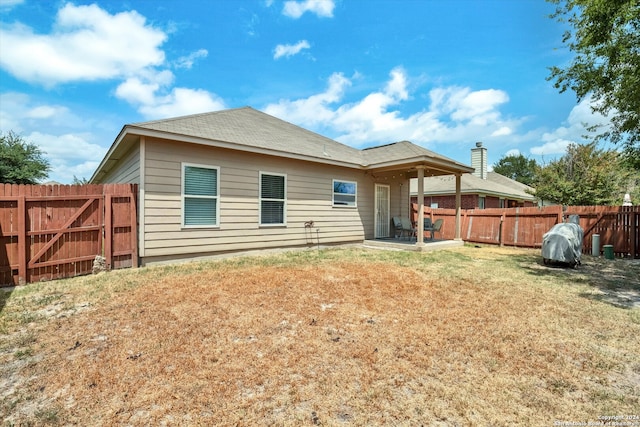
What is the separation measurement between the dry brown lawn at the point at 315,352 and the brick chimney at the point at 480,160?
16.6 metres

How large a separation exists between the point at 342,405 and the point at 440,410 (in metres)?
0.67

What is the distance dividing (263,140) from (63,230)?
5006 mm

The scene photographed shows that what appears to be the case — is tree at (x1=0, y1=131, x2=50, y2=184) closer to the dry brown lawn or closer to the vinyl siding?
the vinyl siding

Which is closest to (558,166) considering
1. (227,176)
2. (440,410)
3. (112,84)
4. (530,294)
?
(530,294)

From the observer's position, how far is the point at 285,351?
2.84 m

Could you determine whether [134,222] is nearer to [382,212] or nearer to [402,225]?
[382,212]

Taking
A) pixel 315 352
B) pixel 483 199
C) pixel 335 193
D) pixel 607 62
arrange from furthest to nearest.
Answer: pixel 483 199 < pixel 335 193 < pixel 607 62 < pixel 315 352

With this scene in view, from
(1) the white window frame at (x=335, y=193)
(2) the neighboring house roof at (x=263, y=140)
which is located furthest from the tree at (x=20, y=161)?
(1) the white window frame at (x=335, y=193)

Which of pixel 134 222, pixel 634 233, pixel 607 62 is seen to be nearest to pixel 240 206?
pixel 134 222

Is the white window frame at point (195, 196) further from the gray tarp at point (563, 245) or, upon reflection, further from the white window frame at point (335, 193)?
the gray tarp at point (563, 245)

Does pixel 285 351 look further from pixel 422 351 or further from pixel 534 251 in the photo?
pixel 534 251

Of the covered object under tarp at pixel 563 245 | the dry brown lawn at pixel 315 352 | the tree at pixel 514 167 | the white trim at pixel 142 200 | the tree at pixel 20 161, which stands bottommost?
the dry brown lawn at pixel 315 352

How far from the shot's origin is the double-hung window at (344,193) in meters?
10.2

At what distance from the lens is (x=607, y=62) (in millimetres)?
7699
